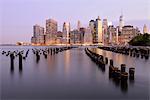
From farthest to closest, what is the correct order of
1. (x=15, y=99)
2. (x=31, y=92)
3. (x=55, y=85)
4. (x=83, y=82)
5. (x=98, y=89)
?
1. (x=83, y=82)
2. (x=55, y=85)
3. (x=98, y=89)
4. (x=31, y=92)
5. (x=15, y=99)

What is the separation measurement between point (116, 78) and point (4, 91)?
967cm

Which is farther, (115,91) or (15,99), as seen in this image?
(115,91)

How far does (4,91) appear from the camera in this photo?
850 inches

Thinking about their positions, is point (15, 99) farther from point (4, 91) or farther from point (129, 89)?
point (129, 89)

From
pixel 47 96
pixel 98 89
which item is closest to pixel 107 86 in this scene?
pixel 98 89

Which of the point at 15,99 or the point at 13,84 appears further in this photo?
the point at 13,84

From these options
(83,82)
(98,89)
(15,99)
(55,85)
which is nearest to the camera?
(15,99)

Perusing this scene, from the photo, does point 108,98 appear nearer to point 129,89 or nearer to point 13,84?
point 129,89

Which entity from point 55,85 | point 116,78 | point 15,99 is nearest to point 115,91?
point 116,78

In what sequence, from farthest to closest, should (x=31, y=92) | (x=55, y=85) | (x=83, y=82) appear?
(x=83, y=82) → (x=55, y=85) → (x=31, y=92)

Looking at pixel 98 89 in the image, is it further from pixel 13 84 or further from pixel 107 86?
pixel 13 84

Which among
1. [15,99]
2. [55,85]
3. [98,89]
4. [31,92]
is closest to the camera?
→ [15,99]

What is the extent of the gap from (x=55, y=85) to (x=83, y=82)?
9.63ft

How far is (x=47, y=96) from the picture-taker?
756 inches
